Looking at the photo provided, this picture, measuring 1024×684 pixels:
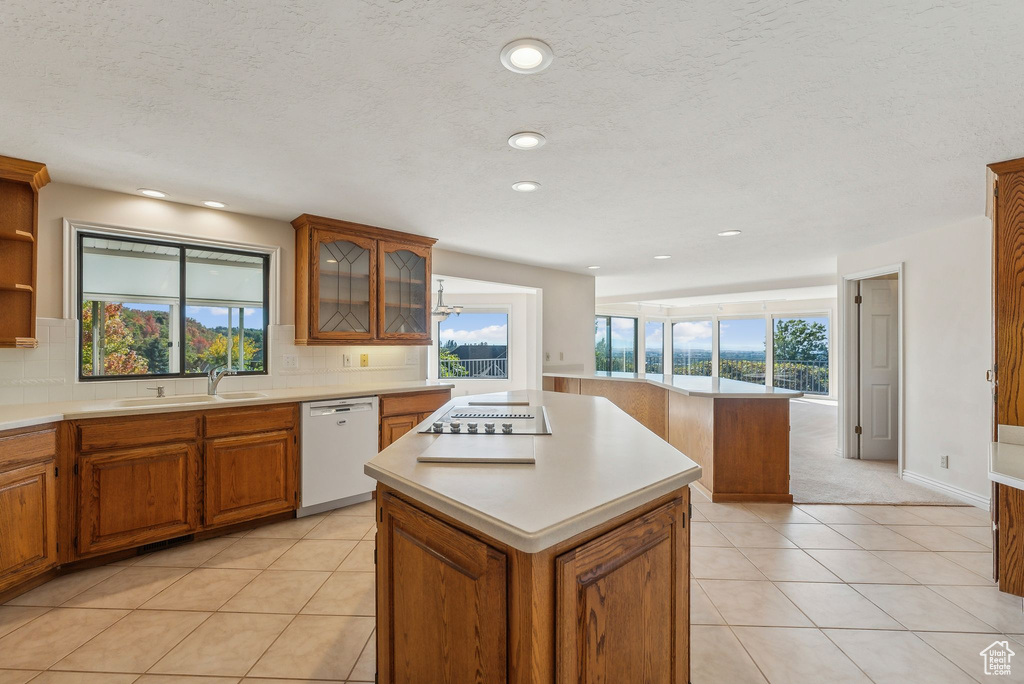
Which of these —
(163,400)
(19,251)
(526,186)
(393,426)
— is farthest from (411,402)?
(19,251)

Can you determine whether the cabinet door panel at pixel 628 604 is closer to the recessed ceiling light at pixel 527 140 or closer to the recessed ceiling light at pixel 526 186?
A: the recessed ceiling light at pixel 527 140

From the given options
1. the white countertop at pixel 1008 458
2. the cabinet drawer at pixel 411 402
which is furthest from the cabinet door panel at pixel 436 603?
the cabinet drawer at pixel 411 402

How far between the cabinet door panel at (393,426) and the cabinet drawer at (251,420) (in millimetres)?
669

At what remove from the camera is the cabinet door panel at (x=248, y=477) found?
9.16 feet

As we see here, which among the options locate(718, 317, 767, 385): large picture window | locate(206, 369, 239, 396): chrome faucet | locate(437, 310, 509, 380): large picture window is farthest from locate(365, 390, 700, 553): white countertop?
locate(718, 317, 767, 385): large picture window

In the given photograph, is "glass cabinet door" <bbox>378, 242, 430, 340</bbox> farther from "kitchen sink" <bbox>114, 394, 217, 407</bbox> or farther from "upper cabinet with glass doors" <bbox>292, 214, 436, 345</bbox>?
"kitchen sink" <bbox>114, 394, 217, 407</bbox>

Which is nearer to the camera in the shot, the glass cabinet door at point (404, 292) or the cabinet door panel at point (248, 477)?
the cabinet door panel at point (248, 477)

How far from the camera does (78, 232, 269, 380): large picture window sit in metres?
2.91

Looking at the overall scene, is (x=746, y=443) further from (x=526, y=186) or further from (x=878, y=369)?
(x=526, y=186)

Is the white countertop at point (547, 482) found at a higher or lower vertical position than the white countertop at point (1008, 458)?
higher

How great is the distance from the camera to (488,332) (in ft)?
26.3

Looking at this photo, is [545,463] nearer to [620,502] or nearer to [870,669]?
[620,502]

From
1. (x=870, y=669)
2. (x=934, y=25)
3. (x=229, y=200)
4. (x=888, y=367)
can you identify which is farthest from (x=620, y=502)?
(x=888, y=367)

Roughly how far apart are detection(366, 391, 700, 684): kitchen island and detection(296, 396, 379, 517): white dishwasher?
76.4 inches
